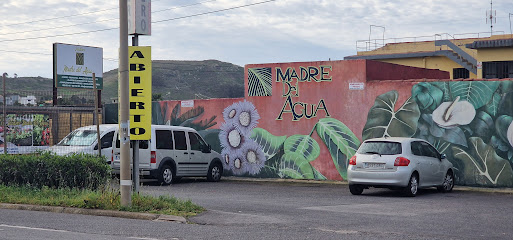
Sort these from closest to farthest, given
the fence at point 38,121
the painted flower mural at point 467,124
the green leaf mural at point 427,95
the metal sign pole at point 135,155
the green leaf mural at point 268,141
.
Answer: the metal sign pole at point 135,155 < the painted flower mural at point 467,124 < the green leaf mural at point 427,95 < the green leaf mural at point 268,141 < the fence at point 38,121

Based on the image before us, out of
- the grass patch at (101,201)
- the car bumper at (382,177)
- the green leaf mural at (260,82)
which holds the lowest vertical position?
the grass patch at (101,201)

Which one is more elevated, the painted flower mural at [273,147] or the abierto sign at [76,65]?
the abierto sign at [76,65]

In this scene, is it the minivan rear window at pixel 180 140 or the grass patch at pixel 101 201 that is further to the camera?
the minivan rear window at pixel 180 140

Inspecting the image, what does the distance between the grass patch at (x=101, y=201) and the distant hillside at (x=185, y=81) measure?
103 m

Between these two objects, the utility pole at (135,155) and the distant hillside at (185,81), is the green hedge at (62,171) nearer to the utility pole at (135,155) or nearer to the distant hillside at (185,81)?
the utility pole at (135,155)

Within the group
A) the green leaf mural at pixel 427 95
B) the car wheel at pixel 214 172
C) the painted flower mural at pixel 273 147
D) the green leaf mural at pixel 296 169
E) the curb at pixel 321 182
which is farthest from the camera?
the car wheel at pixel 214 172

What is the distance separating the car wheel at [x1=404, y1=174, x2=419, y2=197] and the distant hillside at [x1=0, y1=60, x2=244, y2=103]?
102 metres

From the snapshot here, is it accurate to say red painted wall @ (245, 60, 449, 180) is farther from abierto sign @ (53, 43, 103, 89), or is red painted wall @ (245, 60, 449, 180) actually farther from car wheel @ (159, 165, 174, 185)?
abierto sign @ (53, 43, 103, 89)

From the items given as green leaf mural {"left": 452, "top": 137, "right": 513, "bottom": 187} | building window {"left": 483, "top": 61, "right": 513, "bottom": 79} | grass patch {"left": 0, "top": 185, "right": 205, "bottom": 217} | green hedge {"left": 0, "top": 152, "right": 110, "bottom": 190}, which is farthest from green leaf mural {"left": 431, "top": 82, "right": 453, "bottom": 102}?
building window {"left": 483, "top": 61, "right": 513, "bottom": 79}

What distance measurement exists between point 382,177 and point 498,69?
26.0 m

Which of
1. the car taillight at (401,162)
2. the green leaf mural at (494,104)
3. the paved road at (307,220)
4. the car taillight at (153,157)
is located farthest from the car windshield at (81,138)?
the green leaf mural at (494,104)

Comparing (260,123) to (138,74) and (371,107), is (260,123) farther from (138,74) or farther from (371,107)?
(138,74)

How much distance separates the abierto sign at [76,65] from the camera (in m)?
32.5

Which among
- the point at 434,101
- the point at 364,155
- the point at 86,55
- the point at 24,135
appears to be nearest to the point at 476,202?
the point at 364,155
